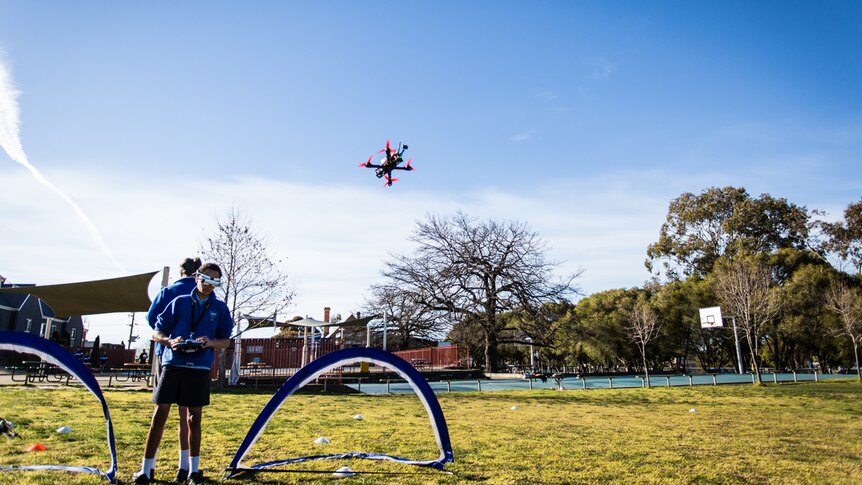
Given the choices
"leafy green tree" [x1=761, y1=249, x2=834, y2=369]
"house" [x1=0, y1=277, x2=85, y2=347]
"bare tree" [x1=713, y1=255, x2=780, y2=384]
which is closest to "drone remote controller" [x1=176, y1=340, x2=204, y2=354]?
"bare tree" [x1=713, y1=255, x2=780, y2=384]

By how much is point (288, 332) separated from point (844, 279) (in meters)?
47.8

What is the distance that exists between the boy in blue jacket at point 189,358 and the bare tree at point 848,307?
36268 millimetres

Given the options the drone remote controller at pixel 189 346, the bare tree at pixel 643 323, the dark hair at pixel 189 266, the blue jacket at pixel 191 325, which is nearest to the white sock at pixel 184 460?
the blue jacket at pixel 191 325

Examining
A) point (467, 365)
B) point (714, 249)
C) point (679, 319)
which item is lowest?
point (467, 365)

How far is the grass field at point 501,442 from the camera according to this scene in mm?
4910

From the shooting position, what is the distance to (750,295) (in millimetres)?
28500

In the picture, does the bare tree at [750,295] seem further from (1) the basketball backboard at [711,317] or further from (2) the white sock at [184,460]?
(2) the white sock at [184,460]

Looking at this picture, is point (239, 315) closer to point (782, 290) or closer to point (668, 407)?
point (668, 407)

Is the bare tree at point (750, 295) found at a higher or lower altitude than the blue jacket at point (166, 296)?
higher

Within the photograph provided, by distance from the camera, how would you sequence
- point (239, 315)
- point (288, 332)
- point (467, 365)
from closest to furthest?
1. point (239, 315)
2. point (467, 365)
3. point (288, 332)

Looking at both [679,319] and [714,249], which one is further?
[714,249]

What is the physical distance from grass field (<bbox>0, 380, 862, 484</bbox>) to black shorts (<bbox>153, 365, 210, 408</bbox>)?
84cm

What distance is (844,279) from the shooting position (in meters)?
38.0

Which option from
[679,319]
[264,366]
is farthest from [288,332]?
[679,319]
